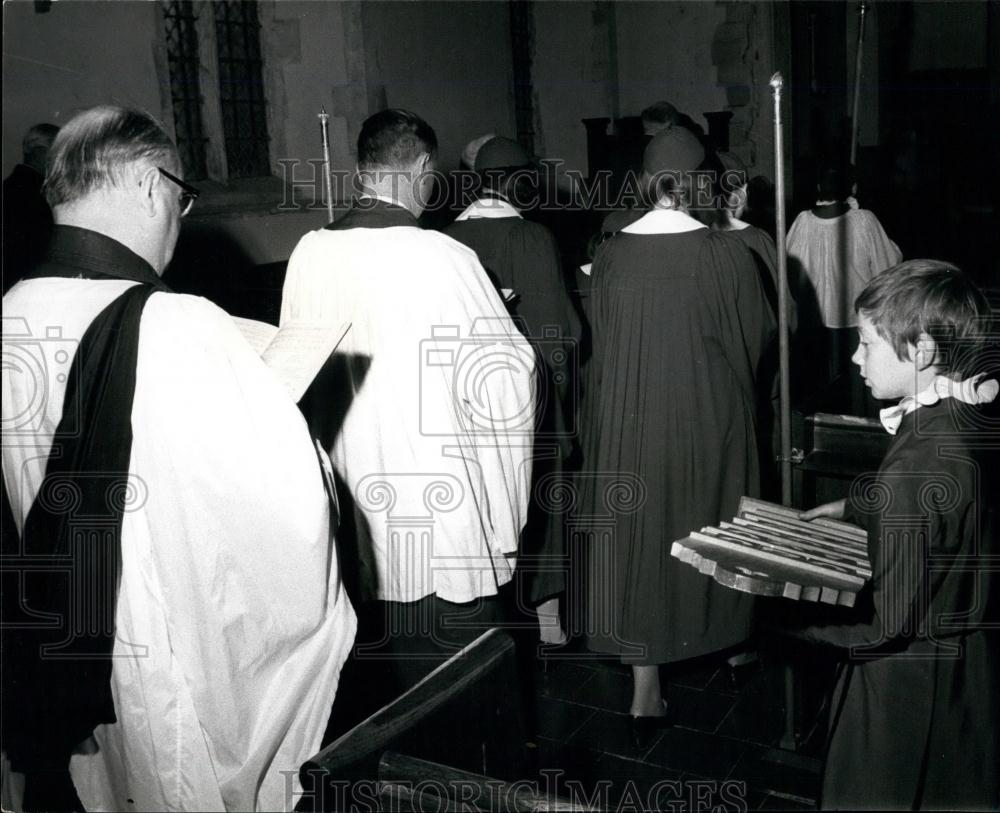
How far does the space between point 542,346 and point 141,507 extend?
2465 mm

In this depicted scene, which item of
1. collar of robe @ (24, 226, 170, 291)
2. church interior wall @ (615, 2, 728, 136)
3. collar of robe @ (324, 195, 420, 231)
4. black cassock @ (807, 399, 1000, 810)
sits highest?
church interior wall @ (615, 2, 728, 136)

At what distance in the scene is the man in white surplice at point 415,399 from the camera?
2.92 metres

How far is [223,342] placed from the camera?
184 cm

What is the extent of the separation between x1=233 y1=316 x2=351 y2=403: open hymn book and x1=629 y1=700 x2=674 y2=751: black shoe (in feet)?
6.56

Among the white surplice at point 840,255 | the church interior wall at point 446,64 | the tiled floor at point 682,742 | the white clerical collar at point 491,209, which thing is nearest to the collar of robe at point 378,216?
the white clerical collar at point 491,209

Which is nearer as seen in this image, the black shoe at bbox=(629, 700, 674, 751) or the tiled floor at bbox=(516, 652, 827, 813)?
the tiled floor at bbox=(516, 652, 827, 813)

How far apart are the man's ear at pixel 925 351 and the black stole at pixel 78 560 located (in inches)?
60.8

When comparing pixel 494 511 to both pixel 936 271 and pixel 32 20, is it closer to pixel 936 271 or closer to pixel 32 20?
pixel 936 271

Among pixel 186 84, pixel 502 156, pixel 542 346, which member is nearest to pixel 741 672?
pixel 542 346

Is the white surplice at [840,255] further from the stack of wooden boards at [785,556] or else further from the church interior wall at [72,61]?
the church interior wall at [72,61]

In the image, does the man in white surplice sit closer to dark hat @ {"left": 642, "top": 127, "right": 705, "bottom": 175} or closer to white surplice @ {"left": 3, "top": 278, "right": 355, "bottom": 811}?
dark hat @ {"left": 642, "top": 127, "right": 705, "bottom": 175}

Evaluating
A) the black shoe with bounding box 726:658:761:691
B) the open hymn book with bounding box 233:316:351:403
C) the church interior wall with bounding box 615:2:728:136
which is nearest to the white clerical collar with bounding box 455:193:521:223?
the black shoe with bounding box 726:658:761:691

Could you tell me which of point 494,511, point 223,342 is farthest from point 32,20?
point 223,342

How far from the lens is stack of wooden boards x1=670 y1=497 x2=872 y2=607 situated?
192 cm
